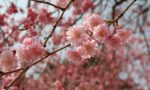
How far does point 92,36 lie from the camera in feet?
9.40

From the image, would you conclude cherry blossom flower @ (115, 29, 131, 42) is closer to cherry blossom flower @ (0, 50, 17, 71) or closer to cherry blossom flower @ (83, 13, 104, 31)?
cherry blossom flower @ (83, 13, 104, 31)

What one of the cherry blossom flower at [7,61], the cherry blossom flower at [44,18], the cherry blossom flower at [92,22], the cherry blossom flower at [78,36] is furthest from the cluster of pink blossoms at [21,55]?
the cherry blossom flower at [44,18]

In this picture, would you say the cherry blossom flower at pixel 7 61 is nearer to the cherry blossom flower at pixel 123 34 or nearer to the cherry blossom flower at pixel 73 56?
the cherry blossom flower at pixel 73 56

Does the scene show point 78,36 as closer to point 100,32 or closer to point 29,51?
point 100,32

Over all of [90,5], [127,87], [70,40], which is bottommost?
[70,40]

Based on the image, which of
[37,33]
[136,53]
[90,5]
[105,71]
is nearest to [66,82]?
[105,71]

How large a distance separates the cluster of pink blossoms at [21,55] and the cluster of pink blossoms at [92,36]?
9.3 inches

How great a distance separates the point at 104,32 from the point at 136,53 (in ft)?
43.4

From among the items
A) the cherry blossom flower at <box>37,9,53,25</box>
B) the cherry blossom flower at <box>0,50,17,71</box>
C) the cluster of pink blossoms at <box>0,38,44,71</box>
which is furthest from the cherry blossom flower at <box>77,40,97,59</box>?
the cherry blossom flower at <box>37,9,53,25</box>

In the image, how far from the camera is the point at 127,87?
1692 centimetres

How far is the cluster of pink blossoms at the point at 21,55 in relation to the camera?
2873 millimetres

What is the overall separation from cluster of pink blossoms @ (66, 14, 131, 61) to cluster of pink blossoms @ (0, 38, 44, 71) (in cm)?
24

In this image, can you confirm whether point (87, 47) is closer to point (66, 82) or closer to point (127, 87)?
point (66, 82)

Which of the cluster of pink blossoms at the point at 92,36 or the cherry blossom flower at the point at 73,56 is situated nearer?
the cluster of pink blossoms at the point at 92,36
